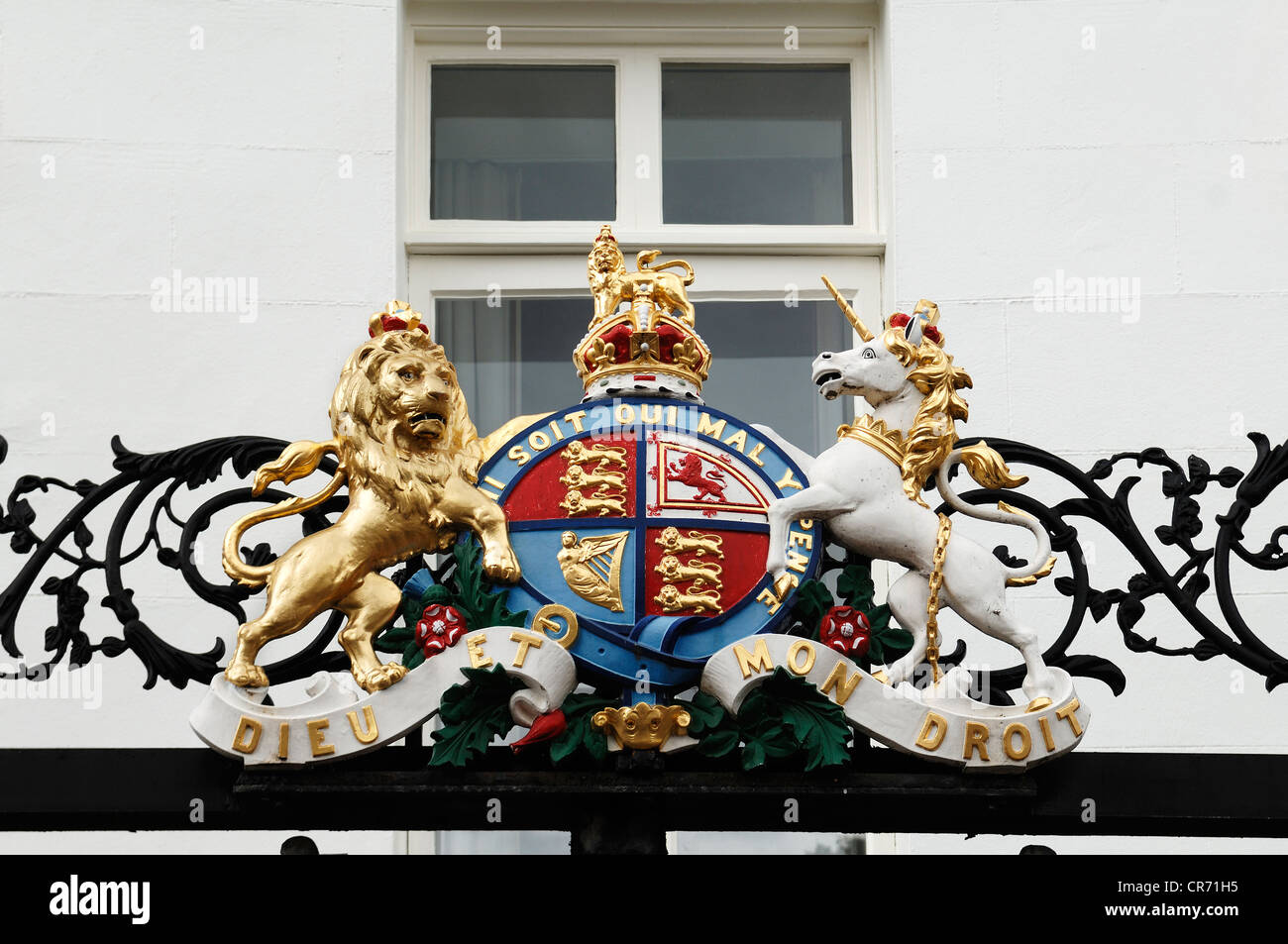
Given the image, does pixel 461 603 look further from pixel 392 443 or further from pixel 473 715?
pixel 392 443

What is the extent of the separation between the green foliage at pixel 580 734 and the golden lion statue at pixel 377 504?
45cm

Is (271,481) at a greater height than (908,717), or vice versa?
(271,481)

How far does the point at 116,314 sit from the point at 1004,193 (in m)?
3.72

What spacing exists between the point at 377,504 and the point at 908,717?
1756mm

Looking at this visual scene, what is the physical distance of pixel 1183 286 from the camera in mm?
9328

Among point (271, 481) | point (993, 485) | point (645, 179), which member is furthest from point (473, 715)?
point (645, 179)

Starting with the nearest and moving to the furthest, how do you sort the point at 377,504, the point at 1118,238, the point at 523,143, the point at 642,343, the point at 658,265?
1. the point at 377,504
2. the point at 642,343
3. the point at 658,265
4. the point at 1118,238
5. the point at 523,143

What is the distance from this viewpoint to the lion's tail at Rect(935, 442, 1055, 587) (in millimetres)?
7199

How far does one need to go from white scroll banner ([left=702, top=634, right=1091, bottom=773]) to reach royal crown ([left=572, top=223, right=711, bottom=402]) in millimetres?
950

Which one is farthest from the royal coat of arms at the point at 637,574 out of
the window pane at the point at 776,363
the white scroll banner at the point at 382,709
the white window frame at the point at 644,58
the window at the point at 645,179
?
the white window frame at the point at 644,58

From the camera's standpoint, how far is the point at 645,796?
672cm

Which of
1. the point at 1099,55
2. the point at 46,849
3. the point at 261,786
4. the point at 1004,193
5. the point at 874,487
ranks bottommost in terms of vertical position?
the point at 46,849

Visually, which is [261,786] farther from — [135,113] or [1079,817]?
[135,113]
